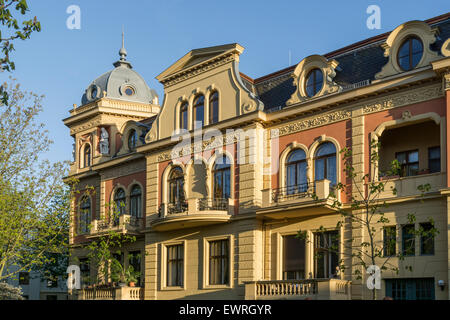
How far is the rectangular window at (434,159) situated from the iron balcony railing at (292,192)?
4.73 meters

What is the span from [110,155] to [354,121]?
17.9 metres

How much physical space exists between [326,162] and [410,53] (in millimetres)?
5618

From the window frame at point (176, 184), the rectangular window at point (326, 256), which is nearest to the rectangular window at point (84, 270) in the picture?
the window frame at point (176, 184)

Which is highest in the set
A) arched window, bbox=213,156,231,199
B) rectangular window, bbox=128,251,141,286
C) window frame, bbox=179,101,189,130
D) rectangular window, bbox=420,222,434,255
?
window frame, bbox=179,101,189,130

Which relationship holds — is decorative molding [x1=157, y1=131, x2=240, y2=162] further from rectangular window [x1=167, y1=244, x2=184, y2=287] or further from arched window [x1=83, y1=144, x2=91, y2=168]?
arched window [x1=83, y1=144, x2=91, y2=168]

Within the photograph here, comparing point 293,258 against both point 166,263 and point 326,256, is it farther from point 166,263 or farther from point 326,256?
point 166,263

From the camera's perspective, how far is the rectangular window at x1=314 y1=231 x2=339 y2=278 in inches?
962

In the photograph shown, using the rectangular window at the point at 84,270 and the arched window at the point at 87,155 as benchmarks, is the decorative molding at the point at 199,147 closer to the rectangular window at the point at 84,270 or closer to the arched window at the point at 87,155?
the arched window at the point at 87,155

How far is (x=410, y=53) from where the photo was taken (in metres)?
23.5

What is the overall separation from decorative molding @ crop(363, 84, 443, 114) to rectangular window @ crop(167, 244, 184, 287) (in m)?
12.1

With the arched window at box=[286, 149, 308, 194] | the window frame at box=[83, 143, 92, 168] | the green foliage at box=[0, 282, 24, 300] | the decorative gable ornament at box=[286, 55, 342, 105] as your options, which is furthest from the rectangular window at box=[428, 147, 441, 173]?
the green foliage at box=[0, 282, 24, 300]

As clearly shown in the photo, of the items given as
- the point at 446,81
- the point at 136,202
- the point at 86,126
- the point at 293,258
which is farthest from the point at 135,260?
the point at 446,81
